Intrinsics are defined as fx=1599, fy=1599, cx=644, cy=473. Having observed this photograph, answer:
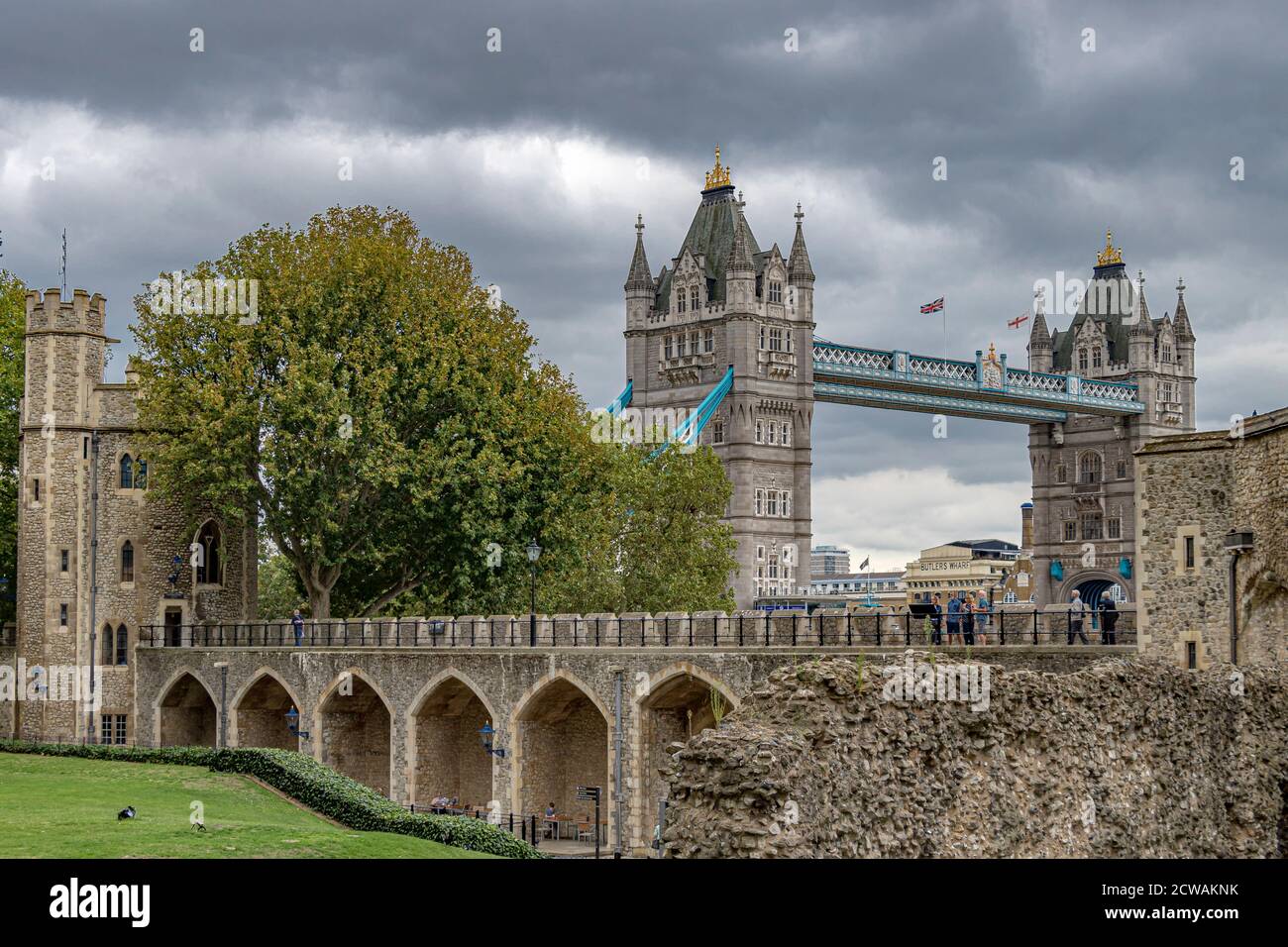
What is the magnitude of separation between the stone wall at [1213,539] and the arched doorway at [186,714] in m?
29.1

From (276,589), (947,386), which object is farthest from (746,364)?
(276,589)

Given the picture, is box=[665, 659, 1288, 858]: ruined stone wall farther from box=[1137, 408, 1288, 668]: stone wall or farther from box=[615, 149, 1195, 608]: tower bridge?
box=[615, 149, 1195, 608]: tower bridge

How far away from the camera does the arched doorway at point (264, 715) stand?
44.1 m

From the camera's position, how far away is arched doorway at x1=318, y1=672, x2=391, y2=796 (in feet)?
134

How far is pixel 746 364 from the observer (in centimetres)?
9875

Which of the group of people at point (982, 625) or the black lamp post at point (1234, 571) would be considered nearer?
the black lamp post at point (1234, 571)

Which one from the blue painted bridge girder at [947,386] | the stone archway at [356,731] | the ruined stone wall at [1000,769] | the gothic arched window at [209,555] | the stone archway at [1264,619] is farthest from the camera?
the blue painted bridge girder at [947,386]

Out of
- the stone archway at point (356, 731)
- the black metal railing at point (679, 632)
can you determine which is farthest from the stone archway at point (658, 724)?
the stone archway at point (356, 731)

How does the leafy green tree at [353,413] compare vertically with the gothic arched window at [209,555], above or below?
above

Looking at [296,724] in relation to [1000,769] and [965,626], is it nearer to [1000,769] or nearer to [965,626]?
[965,626]

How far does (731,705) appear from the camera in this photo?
30.5 metres

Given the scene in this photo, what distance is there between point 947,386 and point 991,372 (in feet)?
28.9

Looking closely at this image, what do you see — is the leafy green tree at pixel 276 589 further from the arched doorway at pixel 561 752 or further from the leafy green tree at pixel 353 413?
the arched doorway at pixel 561 752

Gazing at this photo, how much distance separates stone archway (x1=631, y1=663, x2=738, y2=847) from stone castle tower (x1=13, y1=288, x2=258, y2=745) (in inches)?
709
